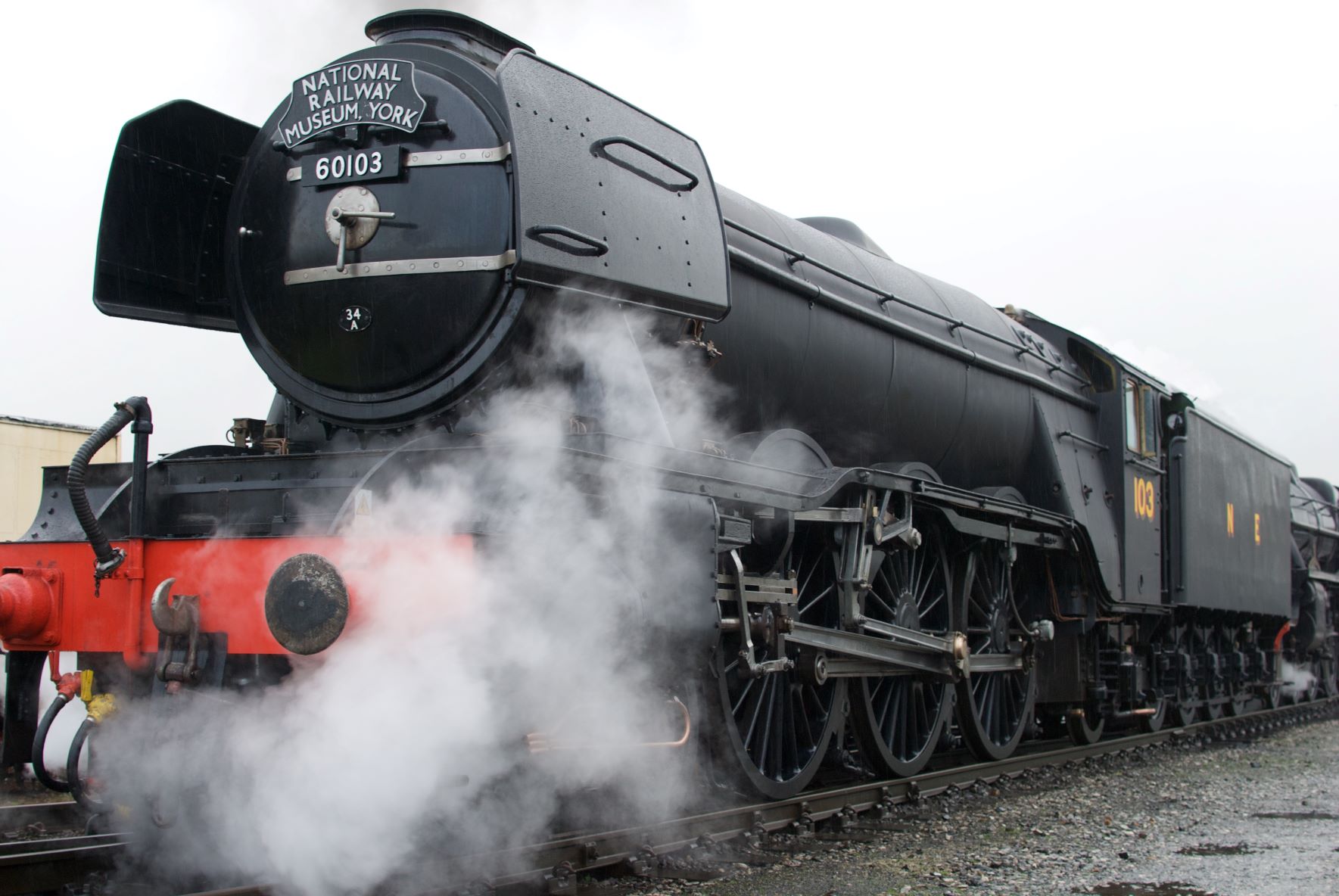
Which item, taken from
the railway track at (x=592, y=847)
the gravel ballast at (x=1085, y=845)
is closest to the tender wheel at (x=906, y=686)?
the railway track at (x=592, y=847)

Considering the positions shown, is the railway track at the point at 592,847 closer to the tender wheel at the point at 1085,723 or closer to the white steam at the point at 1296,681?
the tender wheel at the point at 1085,723

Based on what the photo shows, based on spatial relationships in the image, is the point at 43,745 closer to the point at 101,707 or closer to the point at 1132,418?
the point at 101,707

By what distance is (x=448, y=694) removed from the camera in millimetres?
3436

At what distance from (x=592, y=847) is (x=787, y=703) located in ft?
5.14

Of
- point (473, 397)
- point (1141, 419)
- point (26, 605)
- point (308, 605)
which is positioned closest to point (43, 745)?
point (26, 605)

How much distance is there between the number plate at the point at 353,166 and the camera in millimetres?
3947

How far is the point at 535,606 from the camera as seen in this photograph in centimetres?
353

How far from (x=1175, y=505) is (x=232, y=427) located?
736cm

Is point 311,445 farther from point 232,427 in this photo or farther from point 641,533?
point 641,533

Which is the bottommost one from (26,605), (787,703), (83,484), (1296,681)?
(1296,681)

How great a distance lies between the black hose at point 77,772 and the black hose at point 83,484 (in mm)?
564

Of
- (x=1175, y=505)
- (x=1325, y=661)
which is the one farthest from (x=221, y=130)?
(x=1325, y=661)

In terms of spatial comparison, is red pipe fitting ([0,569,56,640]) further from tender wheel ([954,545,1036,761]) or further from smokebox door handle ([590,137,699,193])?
tender wheel ([954,545,1036,761])

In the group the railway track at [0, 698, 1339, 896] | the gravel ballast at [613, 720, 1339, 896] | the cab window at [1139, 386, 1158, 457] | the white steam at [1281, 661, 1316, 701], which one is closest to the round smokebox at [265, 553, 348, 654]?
the railway track at [0, 698, 1339, 896]
